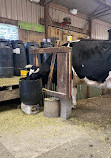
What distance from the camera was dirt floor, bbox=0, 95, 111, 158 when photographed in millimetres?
1871

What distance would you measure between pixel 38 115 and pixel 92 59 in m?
1.61

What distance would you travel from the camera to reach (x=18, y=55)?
4375mm

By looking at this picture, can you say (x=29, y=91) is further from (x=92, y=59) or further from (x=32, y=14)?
(x=32, y=14)

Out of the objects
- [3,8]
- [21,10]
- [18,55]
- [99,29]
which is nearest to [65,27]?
[21,10]

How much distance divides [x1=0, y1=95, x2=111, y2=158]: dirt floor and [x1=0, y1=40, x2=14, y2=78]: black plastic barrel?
3.63 ft

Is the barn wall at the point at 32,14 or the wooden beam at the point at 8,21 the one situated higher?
the barn wall at the point at 32,14

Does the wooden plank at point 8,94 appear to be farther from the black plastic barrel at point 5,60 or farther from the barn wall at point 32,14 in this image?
the barn wall at point 32,14

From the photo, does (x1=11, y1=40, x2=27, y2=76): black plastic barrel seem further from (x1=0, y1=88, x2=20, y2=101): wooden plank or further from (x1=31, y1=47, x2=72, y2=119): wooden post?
(x1=31, y1=47, x2=72, y2=119): wooden post

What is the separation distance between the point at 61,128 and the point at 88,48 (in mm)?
1709

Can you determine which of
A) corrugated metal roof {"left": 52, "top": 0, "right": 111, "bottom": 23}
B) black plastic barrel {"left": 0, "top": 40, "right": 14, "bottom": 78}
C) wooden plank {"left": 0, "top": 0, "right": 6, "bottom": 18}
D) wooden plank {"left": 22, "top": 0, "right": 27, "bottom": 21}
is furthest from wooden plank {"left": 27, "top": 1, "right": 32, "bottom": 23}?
black plastic barrel {"left": 0, "top": 40, "right": 14, "bottom": 78}

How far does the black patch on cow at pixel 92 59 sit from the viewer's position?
2.95m

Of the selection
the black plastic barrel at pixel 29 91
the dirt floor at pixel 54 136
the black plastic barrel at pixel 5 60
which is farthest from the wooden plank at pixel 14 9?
the dirt floor at pixel 54 136

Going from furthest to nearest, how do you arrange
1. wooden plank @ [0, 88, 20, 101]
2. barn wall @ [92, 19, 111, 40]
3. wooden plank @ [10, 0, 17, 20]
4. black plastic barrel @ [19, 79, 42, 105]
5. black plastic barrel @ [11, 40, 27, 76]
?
barn wall @ [92, 19, 111, 40] < wooden plank @ [10, 0, 17, 20] < black plastic barrel @ [11, 40, 27, 76] < wooden plank @ [0, 88, 20, 101] < black plastic barrel @ [19, 79, 42, 105]

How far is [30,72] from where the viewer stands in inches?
126
